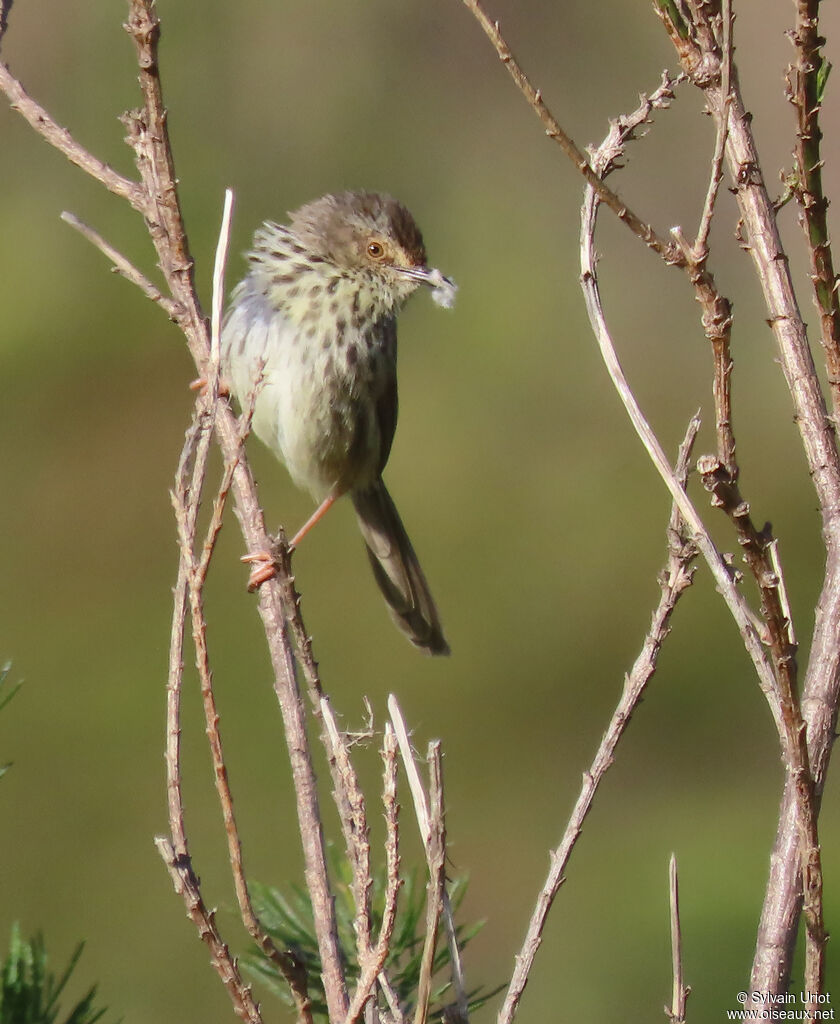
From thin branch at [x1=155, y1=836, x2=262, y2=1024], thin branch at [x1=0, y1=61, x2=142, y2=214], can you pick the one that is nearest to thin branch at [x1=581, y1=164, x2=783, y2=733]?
thin branch at [x1=155, y1=836, x2=262, y2=1024]

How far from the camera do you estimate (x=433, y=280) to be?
365 cm

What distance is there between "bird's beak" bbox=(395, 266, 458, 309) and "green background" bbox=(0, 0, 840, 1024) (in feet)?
6.77

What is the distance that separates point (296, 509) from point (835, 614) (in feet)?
15.2

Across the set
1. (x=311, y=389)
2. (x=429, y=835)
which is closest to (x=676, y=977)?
(x=429, y=835)

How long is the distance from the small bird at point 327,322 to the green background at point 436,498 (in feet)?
5.88

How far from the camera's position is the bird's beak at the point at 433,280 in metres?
3.56

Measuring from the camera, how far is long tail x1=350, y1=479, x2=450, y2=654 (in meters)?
4.02

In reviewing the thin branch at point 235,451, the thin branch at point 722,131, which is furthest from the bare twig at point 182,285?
the thin branch at point 722,131

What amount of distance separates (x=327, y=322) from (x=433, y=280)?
0.28 metres

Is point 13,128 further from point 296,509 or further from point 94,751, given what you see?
point 94,751

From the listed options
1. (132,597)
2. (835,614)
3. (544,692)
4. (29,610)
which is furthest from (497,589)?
(835,614)

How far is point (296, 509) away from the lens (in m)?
5.96

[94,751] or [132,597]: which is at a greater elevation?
[132,597]

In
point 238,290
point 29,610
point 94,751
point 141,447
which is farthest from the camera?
point 141,447
